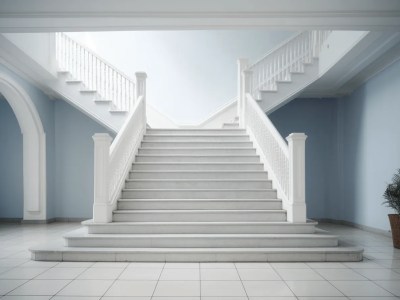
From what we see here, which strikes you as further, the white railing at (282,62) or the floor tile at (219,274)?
the white railing at (282,62)

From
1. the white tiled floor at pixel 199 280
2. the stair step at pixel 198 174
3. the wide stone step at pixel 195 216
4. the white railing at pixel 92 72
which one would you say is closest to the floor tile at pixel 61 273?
the white tiled floor at pixel 199 280

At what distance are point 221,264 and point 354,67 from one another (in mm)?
4518

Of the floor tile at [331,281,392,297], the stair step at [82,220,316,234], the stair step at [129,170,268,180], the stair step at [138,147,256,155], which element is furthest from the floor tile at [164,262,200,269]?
the stair step at [138,147,256,155]

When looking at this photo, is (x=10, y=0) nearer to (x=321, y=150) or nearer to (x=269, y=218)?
(x=269, y=218)

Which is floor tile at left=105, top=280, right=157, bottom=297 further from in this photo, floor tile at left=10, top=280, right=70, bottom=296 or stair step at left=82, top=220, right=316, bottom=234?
stair step at left=82, top=220, right=316, bottom=234

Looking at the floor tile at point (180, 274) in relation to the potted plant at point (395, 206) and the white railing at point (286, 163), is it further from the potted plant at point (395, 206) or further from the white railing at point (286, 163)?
the potted plant at point (395, 206)

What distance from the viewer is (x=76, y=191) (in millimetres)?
8844

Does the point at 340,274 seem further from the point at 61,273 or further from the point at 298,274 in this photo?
the point at 61,273

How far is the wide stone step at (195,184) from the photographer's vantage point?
6.14 meters

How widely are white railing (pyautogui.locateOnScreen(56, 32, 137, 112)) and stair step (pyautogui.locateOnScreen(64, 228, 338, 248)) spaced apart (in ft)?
12.4

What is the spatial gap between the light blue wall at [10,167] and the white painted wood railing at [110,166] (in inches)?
133

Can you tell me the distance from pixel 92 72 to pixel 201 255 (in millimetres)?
5094

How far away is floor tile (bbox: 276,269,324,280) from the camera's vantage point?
388 centimetres

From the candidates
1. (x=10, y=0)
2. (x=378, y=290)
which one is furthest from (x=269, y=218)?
(x=10, y=0)
